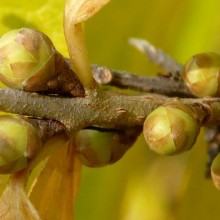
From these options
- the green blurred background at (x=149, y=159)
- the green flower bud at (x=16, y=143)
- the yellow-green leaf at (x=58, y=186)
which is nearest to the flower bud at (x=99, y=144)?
the yellow-green leaf at (x=58, y=186)

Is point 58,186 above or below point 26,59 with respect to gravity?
below

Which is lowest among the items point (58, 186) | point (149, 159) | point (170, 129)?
point (149, 159)

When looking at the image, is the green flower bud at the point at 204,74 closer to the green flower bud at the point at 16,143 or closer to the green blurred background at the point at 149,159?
the green flower bud at the point at 16,143

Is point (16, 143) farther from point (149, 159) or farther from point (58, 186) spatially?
point (149, 159)

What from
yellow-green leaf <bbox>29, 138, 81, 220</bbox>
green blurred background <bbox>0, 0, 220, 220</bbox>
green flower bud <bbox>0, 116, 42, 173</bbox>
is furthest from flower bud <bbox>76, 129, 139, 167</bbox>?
green blurred background <bbox>0, 0, 220, 220</bbox>

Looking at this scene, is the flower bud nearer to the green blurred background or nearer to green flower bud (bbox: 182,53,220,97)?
green flower bud (bbox: 182,53,220,97)

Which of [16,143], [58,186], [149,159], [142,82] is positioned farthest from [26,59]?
[149,159]
